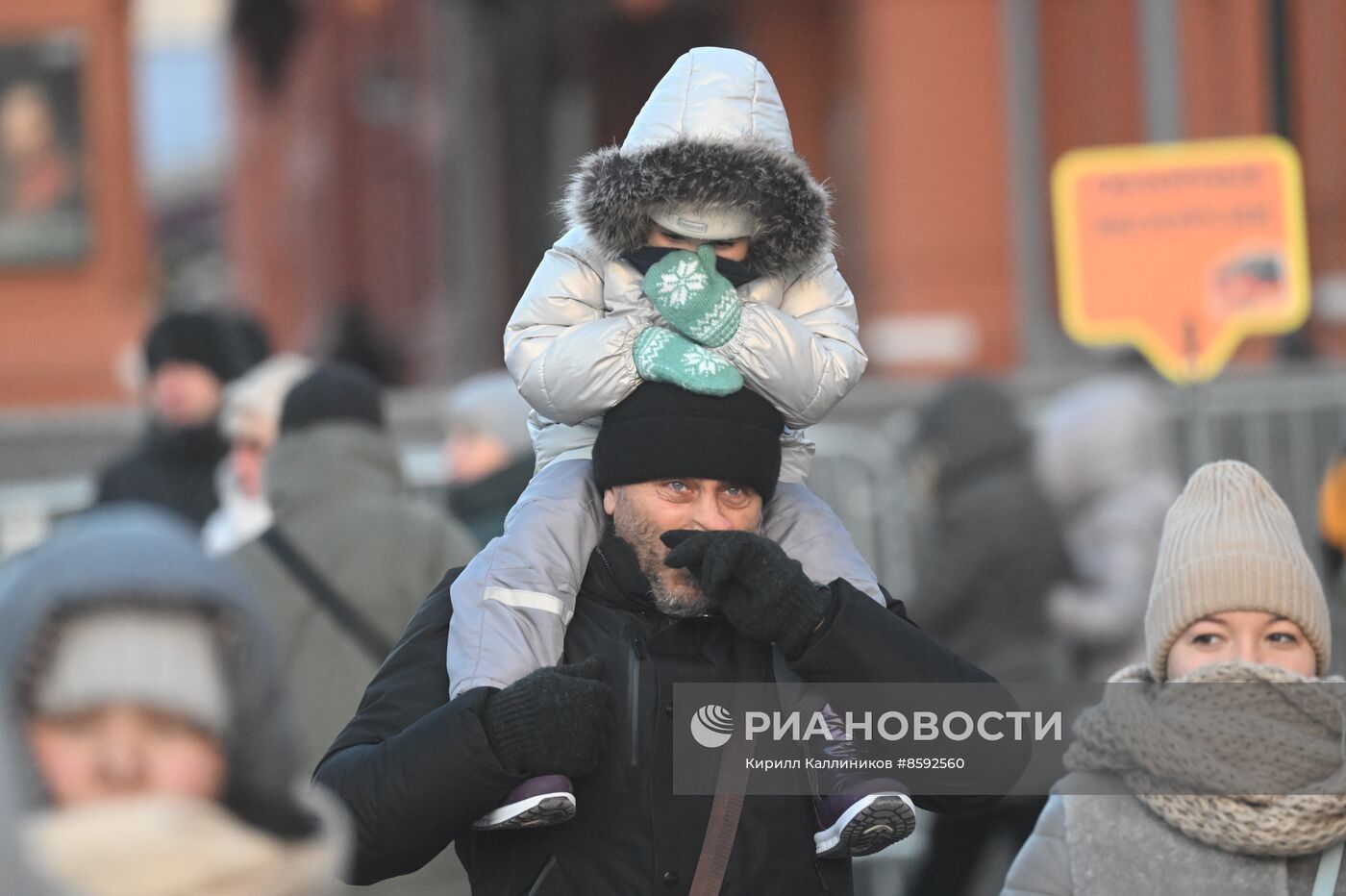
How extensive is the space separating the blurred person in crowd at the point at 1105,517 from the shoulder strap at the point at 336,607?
2.65 metres

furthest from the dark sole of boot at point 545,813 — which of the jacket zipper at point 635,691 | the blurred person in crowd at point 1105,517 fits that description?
the blurred person in crowd at point 1105,517

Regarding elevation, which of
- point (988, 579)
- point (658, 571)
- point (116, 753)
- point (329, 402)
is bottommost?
point (988, 579)

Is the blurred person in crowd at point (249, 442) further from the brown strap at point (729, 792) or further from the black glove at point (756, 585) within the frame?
the black glove at point (756, 585)

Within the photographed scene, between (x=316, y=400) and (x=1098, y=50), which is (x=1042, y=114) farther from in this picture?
(x=316, y=400)

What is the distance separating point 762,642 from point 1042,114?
45.0ft

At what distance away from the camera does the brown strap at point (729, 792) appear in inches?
131

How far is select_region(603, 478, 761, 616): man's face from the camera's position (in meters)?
3.47

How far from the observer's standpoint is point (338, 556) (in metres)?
5.41

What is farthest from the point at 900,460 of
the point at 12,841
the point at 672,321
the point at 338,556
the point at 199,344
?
the point at 12,841

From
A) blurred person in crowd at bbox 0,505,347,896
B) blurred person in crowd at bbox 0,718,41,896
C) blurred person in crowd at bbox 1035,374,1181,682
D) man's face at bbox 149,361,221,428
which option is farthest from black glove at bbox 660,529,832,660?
man's face at bbox 149,361,221,428

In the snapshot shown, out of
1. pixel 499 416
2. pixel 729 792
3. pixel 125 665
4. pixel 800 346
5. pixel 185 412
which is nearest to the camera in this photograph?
pixel 125 665

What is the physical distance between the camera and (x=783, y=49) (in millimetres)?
21781

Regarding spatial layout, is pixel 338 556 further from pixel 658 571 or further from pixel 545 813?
pixel 545 813

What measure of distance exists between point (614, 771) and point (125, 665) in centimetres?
127
